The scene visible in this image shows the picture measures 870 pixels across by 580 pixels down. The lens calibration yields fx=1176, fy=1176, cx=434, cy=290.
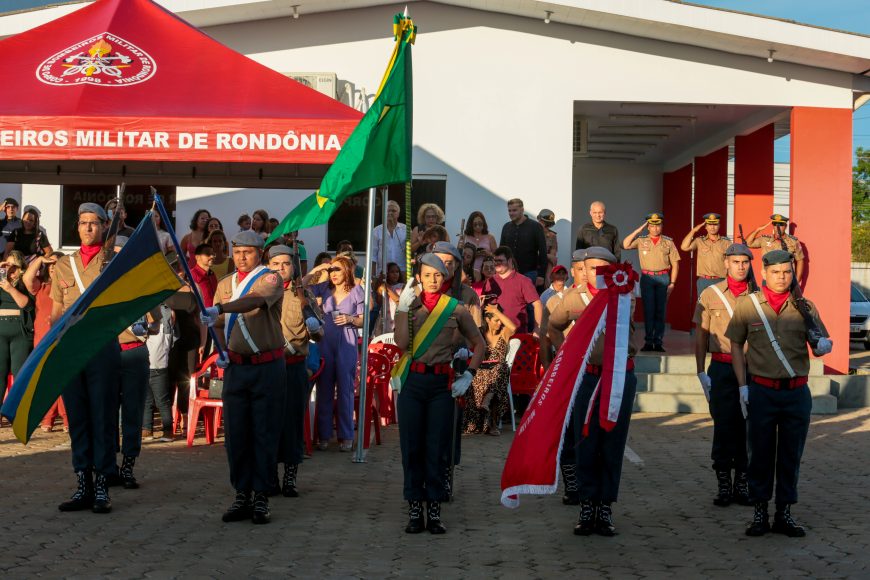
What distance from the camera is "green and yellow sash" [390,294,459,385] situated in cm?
790

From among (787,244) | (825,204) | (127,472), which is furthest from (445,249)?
(825,204)

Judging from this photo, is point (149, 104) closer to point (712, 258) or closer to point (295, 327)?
point (295, 327)

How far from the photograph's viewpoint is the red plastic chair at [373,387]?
1141 cm

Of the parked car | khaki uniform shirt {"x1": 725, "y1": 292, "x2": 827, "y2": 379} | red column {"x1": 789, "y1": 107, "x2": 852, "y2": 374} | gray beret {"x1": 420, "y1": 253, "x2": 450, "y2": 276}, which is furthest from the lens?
the parked car

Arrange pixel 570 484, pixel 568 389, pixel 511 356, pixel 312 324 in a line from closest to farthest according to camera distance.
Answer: pixel 568 389 → pixel 312 324 → pixel 570 484 → pixel 511 356

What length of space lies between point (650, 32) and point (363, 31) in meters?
4.06

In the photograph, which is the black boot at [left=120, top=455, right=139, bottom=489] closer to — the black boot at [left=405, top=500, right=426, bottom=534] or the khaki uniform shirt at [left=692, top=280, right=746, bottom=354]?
the black boot at [left=405, top=500, right=426, bottom=534]

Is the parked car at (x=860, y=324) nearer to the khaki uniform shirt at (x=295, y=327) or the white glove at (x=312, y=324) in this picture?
the khaki uniform shirt at (x=295, y=327)

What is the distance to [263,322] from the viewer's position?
26.6ft

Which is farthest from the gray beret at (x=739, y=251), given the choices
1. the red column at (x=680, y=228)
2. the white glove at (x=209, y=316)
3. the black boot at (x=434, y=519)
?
the red column at (x=680, y=228)

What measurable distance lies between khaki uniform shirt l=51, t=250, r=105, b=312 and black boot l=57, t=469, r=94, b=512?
3.99 feet

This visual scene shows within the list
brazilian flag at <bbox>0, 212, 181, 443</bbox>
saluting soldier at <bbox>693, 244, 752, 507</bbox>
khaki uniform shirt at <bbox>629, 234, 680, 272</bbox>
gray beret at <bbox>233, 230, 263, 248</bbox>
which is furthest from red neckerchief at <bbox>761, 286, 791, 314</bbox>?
khaki uniform shirt at <bbox>629, 234, 680, 272</bbox>

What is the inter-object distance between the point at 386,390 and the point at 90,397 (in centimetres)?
508

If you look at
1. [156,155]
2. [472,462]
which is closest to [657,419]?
[472,462]
